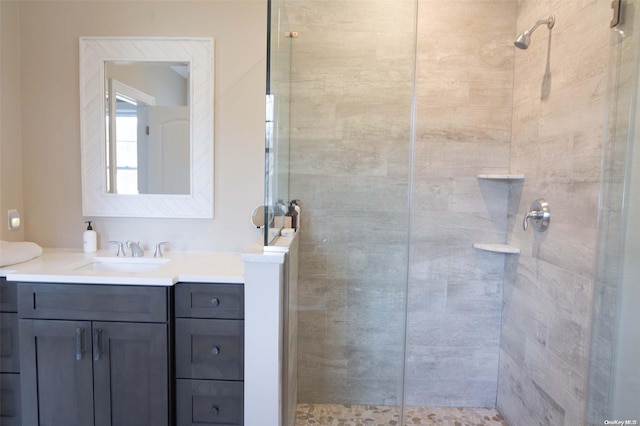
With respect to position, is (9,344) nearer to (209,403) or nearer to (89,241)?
(89,241)

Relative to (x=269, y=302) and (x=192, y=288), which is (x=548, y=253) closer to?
(x=269, y=302)

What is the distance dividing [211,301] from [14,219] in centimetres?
141

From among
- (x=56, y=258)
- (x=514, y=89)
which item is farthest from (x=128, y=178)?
(x=514, y=89)

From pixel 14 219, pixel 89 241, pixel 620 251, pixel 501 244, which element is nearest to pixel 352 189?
pixel 501 244

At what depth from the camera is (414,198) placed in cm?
205

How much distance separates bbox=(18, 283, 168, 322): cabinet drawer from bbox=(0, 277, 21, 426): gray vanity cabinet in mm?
133

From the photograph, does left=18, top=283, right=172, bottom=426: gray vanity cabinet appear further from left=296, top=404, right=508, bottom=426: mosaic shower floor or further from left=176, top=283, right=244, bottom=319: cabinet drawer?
left=296, top=404, right=508, bottom=426: mosaic shower floor

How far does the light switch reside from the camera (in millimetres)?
2018

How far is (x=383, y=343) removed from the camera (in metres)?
2.06

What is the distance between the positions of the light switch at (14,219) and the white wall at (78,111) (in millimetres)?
53

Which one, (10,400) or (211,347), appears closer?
(211,347)

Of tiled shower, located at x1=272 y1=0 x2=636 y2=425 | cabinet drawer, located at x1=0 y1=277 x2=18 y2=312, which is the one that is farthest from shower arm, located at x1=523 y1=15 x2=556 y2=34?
cabinet drawer, located at x1=0 y1=277 x2=18 y2=312

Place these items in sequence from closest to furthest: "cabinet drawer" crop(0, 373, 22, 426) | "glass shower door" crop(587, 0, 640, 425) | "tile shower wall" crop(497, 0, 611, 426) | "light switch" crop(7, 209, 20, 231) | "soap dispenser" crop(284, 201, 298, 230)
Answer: "glass shower door" crop(587, 0, 640, 425)
"tile shower wall" crop(497, 0, 611, 426)
"cabinet drawer" crop(0, 373, 22, 426)
"soap dispenser" crop(284, 201, 298, 230)
"light switch" crop(7, 209, 20, 231)

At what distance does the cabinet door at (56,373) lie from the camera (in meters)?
1.56
